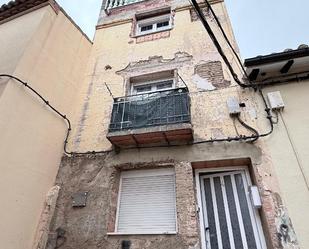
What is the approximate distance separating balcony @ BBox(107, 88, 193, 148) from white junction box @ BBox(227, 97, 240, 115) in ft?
2.88

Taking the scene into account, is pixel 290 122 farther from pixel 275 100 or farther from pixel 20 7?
pixel 20 7

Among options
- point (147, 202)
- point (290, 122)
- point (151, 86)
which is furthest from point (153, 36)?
point (147, 202)

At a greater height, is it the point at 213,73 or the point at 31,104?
the point at 213,73

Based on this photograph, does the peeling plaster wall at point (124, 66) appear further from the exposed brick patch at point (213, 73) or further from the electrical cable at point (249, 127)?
the electrical cable at point (249, 127)

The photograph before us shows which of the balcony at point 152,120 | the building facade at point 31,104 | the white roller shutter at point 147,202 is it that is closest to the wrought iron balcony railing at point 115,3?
the building facade at point 31,104

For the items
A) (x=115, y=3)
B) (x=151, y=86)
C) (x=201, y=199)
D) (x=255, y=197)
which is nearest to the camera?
(x=255, y=197)

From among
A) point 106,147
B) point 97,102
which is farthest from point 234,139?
point 97,102

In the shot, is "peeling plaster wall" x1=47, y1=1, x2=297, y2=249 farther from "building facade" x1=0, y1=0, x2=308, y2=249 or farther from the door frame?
the door frame

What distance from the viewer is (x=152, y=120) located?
16.4ft

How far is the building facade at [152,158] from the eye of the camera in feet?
13.2

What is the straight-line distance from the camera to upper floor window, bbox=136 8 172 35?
7.93 metres

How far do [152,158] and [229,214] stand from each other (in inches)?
69.0

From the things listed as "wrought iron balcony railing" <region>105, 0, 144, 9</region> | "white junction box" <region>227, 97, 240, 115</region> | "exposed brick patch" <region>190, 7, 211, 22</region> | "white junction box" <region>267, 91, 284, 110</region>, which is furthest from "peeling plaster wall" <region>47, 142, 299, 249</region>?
"wrought iron balcony railing" <region>105, 0, 144, 9</region>

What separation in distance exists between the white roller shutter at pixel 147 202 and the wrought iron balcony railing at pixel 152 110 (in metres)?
1.00
